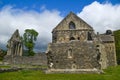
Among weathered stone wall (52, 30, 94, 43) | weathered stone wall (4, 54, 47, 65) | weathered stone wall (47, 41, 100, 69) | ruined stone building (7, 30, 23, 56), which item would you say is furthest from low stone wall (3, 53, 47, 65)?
weathered stone wall (47, 41, 100, 69)

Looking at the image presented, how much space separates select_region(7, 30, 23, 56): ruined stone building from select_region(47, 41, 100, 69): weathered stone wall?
115 feet

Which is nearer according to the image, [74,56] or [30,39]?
[74,56]

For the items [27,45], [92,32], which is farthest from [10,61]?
[92,32]

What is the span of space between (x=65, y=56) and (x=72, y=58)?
1202 millimetres

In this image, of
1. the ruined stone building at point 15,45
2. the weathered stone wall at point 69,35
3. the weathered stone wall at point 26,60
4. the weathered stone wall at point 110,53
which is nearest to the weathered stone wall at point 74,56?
the weathered stone wall at point 69,35

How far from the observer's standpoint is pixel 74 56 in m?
36.6

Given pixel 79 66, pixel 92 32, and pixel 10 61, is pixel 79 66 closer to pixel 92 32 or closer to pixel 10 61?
pixel 92 32

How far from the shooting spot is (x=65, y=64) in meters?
36.6

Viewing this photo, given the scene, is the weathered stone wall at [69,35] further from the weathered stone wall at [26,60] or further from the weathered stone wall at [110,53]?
the weathered stone wall at [110,53]

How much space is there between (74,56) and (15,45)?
3912 centimetres

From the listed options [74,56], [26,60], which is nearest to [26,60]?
[26,60]

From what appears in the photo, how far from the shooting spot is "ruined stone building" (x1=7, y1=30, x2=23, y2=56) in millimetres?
70444

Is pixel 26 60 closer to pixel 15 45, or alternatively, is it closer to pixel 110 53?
pixel 15 45

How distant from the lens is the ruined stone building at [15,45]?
70444 millimetres
